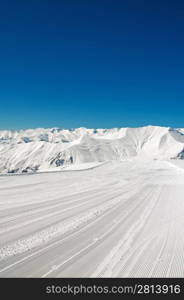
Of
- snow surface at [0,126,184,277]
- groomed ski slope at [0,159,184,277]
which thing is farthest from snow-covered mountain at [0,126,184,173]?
groomed ski slope at [0,159,184,277]

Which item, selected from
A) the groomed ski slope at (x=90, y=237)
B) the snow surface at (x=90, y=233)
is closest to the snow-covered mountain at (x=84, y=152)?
the snow surface at (x=90, y=233)

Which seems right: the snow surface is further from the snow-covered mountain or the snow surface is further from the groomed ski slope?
the snow-covered mountain

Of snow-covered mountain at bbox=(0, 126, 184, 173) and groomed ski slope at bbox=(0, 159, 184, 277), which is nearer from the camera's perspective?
groomed ski slope at bbox=(0, 159, 184, 277)

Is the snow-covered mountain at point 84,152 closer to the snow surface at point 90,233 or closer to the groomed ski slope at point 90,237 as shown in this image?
the snow surface at point 90,233

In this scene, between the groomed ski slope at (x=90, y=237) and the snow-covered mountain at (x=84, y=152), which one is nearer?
the groomed ski slope at (x=90, y=237)

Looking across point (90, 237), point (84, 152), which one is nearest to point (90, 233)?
point (90, 237)

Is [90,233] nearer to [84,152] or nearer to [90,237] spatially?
[90,237]

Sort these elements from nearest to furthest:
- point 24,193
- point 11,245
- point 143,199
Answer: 1. point 11,245
2. point 143,199
3. point 24,193

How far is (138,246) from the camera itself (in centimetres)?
524

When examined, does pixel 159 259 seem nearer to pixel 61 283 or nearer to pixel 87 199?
pixel 61 283

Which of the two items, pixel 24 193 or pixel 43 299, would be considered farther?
pixel 24 193

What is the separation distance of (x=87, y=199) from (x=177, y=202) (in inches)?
164

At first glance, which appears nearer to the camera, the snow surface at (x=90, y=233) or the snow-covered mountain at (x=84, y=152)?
the snow surface at (x=90, y=233)

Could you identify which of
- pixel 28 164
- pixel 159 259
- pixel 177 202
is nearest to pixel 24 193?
pixel 177 202
